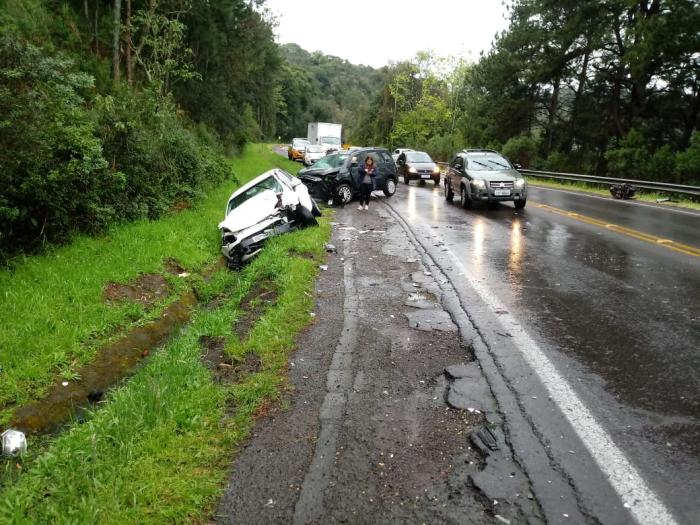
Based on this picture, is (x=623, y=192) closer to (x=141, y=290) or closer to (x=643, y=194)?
(x=643, y=194)

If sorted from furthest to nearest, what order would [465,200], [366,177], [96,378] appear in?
[366,177] → [465,200] → [96,378]

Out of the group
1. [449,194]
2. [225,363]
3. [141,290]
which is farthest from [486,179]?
[225,363]

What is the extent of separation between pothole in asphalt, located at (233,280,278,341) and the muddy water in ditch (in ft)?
3.61

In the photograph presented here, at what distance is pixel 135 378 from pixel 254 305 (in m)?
2.15

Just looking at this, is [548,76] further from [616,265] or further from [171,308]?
[171,308]

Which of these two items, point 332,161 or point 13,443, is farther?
point 332,161

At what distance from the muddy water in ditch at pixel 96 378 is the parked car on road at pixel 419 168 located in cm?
2003

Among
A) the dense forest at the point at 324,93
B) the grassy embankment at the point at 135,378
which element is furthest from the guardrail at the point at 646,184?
the dense forest at the point at 324,93

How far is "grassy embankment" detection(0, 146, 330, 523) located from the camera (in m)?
3.08

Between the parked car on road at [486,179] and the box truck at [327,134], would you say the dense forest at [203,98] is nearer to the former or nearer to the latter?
the box truck at [327,134]

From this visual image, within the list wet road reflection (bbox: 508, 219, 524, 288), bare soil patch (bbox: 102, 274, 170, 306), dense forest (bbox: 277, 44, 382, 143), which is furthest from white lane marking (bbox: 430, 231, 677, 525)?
dense forest (bbox: 277, 44, 382, 143)

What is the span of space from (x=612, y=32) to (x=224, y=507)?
35383mm

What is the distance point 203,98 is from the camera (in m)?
29.5

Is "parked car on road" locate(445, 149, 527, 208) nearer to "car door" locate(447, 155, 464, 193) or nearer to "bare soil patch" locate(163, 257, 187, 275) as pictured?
"car door" locate(447, 155, 464, 193)
